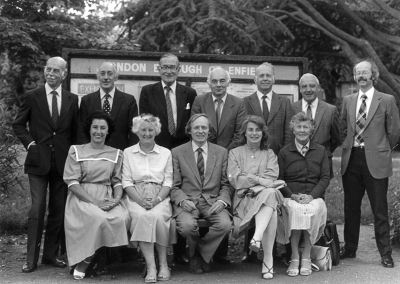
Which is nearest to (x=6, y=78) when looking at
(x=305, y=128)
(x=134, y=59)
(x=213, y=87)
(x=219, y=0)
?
(x=219, y=0)

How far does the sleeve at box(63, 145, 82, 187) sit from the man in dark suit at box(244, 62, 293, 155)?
2017 mm

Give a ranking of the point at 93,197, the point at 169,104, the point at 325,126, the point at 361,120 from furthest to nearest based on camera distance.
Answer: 1. the point at 169,104
2. the point at 325,126
3. the point at 361,120
4. the point at 93,197

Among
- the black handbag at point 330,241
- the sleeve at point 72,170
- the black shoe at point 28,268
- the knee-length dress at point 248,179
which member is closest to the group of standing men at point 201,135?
the black shoe at point 28,268

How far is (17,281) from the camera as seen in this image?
615 centimetres

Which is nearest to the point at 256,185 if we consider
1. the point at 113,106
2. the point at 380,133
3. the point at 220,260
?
the point at 220,260

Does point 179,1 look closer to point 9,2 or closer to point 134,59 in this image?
point 9,2

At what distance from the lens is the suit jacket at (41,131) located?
6.70 meters

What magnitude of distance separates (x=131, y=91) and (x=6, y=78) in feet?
20.5

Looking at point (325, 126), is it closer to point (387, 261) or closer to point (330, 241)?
point (330, 241)

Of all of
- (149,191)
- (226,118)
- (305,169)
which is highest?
(226,118)

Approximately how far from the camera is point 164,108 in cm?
727

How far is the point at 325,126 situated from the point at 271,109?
0.63m

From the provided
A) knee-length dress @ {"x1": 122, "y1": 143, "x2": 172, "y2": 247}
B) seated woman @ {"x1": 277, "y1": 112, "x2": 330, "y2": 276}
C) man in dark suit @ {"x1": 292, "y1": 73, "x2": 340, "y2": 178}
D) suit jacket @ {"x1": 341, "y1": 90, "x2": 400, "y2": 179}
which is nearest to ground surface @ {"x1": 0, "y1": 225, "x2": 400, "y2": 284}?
seated woman @ {"x1": 277, "y1": 112, "x2": 330, "y2": 276}

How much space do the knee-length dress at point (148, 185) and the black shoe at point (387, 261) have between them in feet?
7.73
